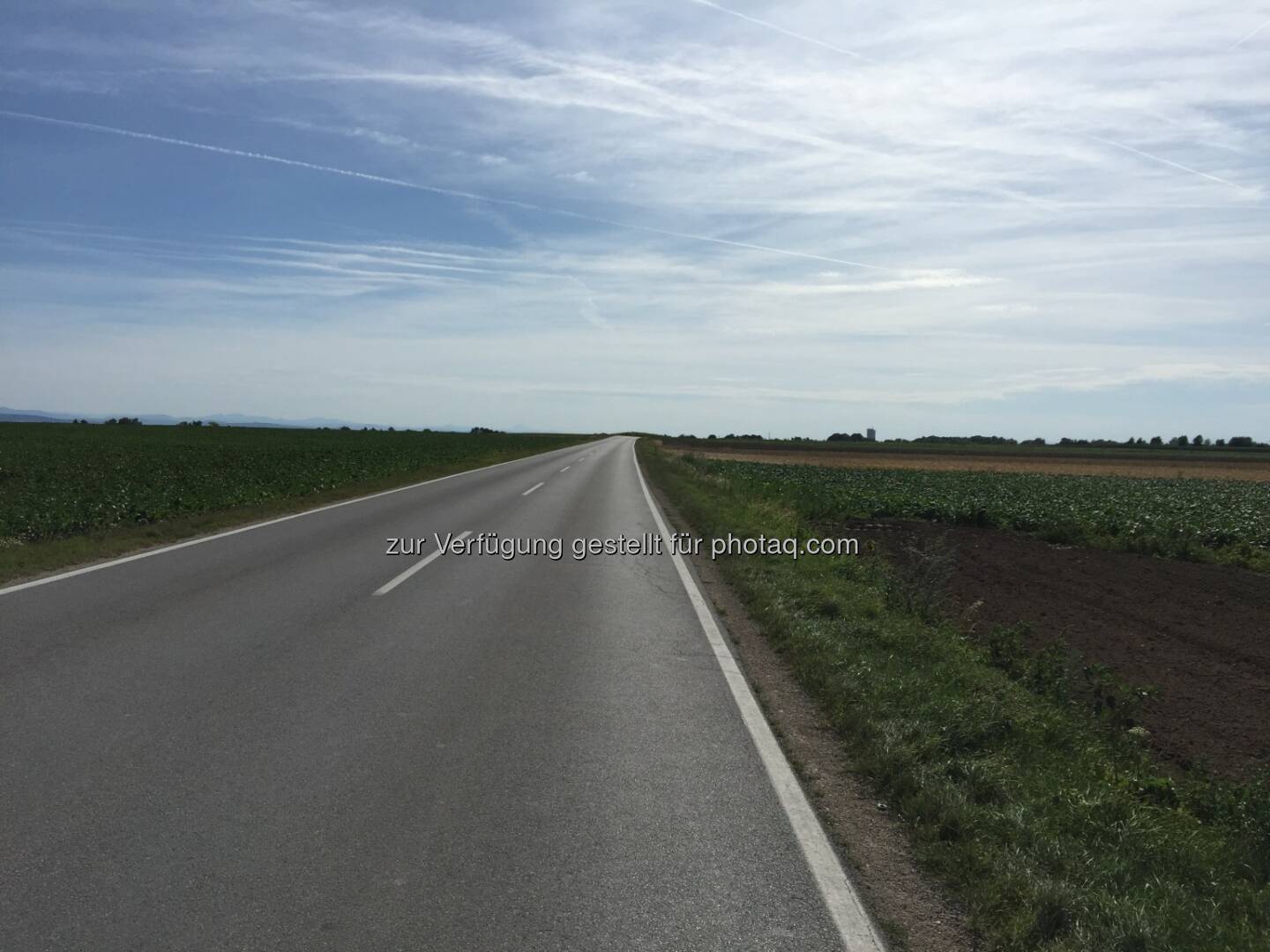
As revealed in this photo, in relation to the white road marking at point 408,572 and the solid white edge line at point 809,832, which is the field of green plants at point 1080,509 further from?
the solid white edge line at point 809,832

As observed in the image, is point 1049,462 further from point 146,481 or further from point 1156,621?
point 146,481

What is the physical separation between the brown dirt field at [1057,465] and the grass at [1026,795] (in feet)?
142

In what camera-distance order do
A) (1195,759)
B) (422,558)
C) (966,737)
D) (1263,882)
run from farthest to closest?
(422,558)
(1195,759)
(966,737)
(1263,882)

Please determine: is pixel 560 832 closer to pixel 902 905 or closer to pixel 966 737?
pixel 902 905

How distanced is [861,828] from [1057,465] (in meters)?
67.8

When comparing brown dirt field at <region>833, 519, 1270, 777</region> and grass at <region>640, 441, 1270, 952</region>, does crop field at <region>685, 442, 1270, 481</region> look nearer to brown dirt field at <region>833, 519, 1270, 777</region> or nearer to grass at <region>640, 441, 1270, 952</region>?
brown dirt field at <region>833, 519, 1270, 777</region>

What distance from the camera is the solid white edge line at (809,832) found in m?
3.49

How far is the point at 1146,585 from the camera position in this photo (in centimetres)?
1427

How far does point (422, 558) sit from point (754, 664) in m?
6.19

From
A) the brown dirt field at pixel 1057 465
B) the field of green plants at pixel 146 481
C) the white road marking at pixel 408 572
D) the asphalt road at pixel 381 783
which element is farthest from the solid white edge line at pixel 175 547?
the brown dirt field at pixel 1057 465

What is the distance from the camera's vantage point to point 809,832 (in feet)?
14.1

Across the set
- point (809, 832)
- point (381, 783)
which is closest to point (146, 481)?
point (381, 783)

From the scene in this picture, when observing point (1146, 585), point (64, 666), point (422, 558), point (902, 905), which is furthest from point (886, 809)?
point (1146, 585)

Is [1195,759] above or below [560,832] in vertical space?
below
